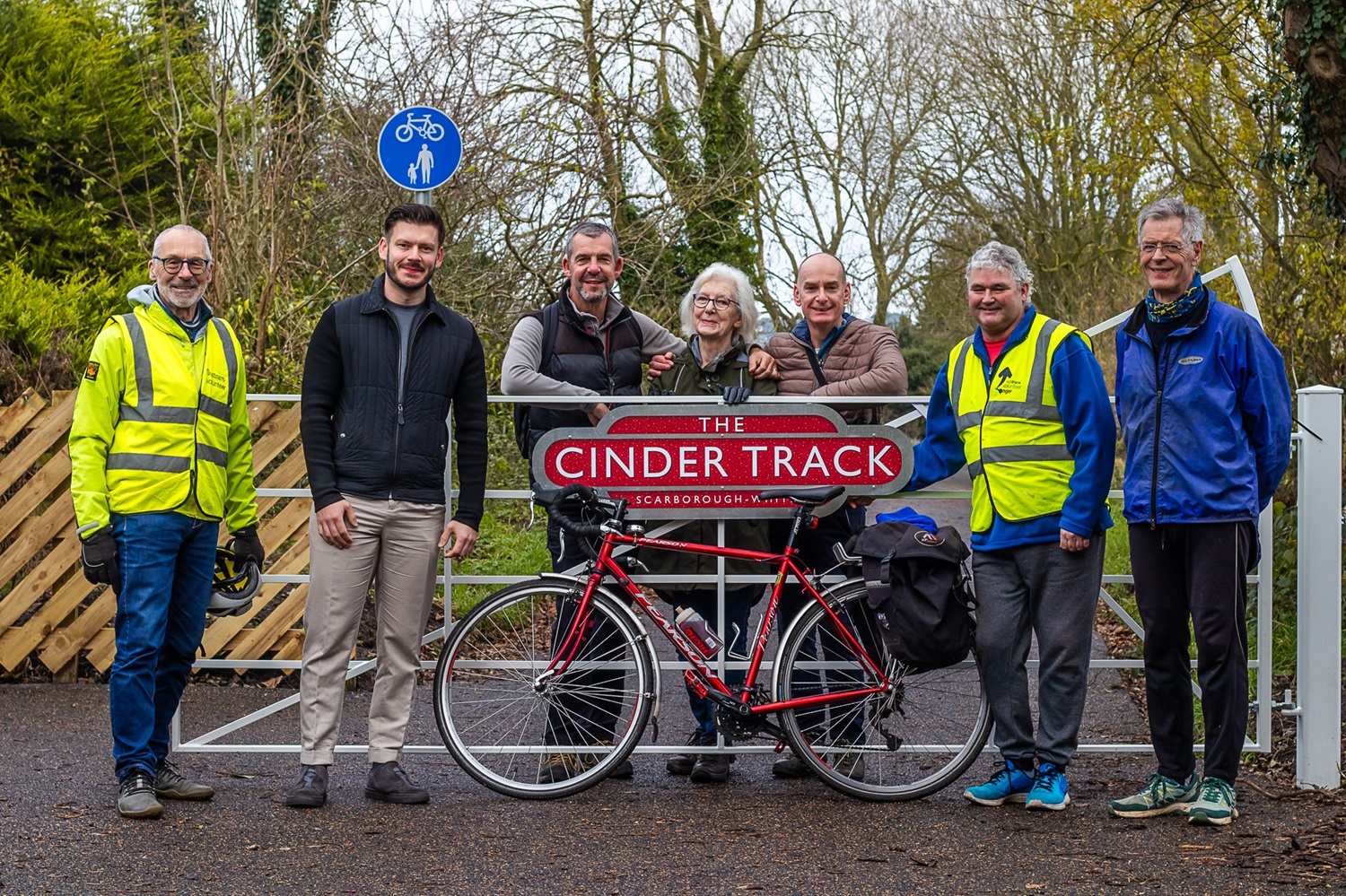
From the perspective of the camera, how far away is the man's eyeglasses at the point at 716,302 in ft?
18.1

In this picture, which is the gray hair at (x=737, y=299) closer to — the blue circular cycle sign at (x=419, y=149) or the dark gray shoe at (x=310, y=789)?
the dark gray shoe at (x=310, y=789)

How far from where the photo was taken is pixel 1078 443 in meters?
4.95

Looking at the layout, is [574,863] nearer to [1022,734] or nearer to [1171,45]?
[1022,734]

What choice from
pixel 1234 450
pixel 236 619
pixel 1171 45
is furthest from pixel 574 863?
pixel 1171 45

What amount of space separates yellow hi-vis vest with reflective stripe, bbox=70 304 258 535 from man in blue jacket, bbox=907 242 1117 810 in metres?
2.82

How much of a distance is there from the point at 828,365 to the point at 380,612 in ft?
6.85

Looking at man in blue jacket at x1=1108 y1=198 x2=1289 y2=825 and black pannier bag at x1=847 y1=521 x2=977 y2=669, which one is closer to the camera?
man in blue jacket at x1=1108 y1=198 x2=1289 y2=825

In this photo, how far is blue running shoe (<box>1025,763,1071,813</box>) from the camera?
5078mm

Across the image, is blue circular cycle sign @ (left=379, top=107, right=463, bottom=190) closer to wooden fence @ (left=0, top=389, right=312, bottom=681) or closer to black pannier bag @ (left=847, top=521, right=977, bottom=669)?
wooden fence @ (left=0, top=389, right=312, bottom=681)

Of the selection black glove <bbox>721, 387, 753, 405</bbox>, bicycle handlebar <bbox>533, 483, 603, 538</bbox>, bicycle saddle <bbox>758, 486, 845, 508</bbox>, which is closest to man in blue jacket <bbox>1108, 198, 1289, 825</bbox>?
bicycle saddle <bbox>758, 486, 845, 508</bbox>

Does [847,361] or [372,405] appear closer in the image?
[372,405]

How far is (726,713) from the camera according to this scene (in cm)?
530

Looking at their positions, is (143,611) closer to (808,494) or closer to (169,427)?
(169,427)

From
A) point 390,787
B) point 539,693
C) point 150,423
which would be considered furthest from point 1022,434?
point 150,423
